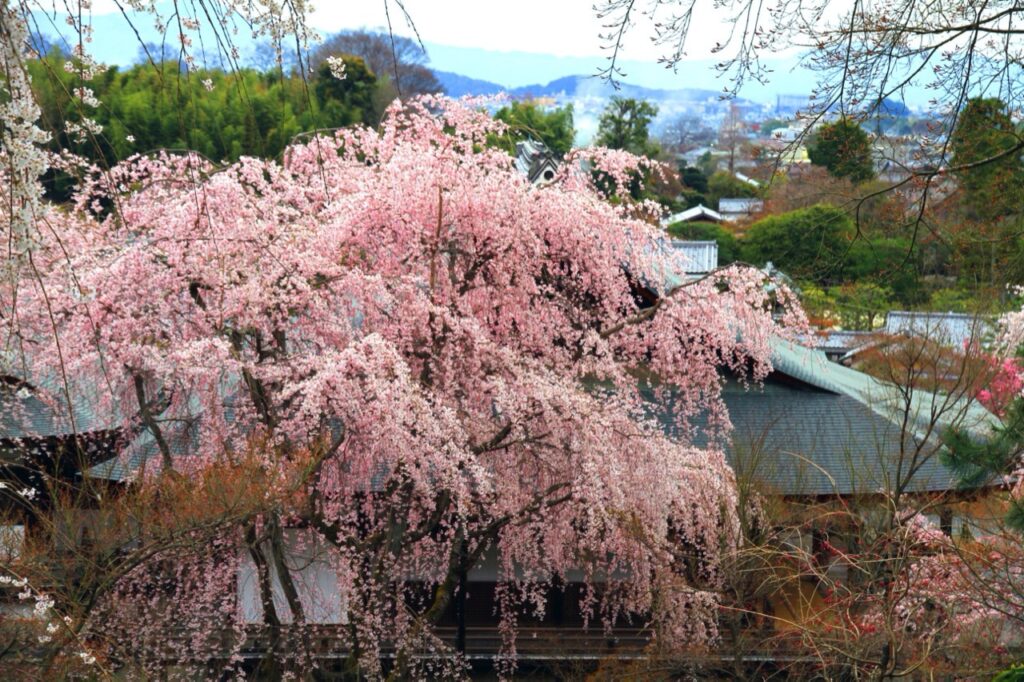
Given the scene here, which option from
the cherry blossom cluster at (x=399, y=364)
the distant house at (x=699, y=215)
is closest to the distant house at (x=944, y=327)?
the cherry blossom cluster at (x=399, y=364)

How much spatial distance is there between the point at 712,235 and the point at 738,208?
8780 millimetres

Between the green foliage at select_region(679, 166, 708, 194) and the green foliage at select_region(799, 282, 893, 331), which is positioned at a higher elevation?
the green foliage at select_region(679, 166, 708, 194)

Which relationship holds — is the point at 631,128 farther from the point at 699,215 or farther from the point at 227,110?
the point at 227,110

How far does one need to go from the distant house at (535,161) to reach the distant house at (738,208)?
2335 cm

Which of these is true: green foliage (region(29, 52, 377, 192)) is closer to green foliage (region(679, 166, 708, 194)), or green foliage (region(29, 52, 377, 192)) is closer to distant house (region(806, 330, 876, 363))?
distant house (region(806, 330, 876, 363))

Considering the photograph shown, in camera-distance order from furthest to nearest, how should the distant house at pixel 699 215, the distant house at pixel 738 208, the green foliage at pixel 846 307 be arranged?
the distant house at pixel 699 215
the distant house at pixel 738 208
the green foliage at pixel 846 307

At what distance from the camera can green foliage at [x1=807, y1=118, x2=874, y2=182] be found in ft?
11.4

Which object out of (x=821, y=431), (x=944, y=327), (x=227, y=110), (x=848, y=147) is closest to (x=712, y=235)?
(x=227, y=110)

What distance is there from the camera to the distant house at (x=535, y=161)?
1081cm

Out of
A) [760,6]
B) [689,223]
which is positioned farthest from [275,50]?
[689,223]

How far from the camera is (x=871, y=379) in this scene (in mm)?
11812

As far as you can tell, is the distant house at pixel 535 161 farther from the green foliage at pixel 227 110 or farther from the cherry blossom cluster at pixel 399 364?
the green foliage at pixel 227 110

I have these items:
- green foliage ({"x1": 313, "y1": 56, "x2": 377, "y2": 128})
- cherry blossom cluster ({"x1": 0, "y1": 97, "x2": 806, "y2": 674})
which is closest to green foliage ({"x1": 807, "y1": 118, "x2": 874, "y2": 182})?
cherry blossom cluster ({"x1": 0, "y1": 97, "x2": 806, "y2": 674})

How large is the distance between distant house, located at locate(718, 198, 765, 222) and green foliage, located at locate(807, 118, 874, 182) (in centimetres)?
3171
